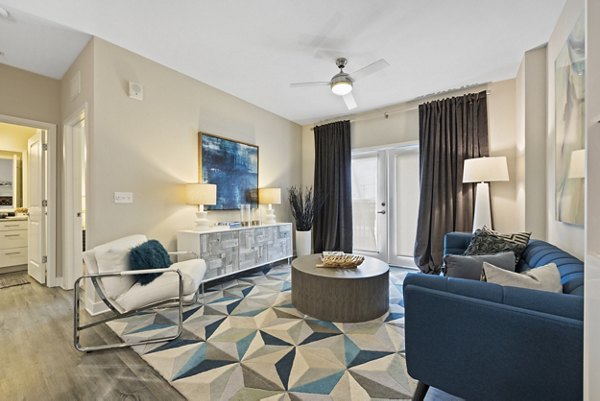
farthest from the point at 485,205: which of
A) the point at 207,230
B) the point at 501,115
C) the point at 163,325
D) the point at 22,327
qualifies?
the point at 22,327

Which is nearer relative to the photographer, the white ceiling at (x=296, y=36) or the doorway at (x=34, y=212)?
the white ceiling at (x=296, y=36)

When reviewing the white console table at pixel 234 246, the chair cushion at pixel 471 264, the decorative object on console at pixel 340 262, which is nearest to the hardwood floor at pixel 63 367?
the chair cushion at pixel 471 264

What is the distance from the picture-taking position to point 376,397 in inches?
58.9

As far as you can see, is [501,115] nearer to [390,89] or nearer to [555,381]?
[390,89]

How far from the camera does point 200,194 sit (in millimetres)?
3170

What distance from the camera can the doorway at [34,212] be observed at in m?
3.27

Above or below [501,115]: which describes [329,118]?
above

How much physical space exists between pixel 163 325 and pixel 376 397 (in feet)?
5.99

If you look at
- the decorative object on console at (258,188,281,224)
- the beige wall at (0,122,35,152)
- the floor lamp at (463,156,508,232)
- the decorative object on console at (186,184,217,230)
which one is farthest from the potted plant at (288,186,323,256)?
the beige wall at (0,122,35,152)

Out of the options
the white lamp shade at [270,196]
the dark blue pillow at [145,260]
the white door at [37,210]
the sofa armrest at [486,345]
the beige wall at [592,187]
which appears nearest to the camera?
the beige wall at [592,187]

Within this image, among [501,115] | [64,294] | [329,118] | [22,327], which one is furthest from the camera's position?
[329,118]

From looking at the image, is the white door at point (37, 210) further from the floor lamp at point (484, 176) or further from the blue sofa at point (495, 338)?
the floor lamp at point (484, 176)

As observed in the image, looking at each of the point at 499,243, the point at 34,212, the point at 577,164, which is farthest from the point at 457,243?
the point at 34,212

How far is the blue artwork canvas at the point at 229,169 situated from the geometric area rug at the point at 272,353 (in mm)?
1555
